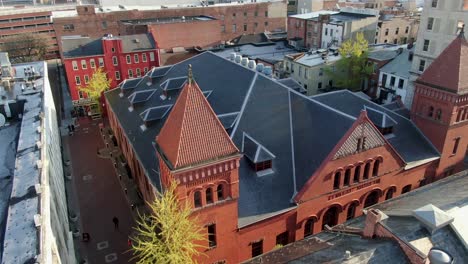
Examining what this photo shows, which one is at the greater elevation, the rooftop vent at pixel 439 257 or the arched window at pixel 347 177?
the rooftop vent at pixel 439 257

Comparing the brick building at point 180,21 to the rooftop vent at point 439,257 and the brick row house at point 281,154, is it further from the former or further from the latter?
the rooftop vent at point 439,257

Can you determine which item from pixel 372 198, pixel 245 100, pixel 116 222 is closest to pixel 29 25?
pixel 116 222

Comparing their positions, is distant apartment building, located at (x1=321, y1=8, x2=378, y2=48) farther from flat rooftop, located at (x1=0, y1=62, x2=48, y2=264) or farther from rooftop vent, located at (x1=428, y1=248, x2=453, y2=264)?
rooftop vent, located at (x1=428, y1=248, x2=453, y2=264)

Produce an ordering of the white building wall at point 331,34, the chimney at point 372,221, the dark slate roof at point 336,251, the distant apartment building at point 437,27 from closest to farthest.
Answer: the dark slate roof at point 336,251, the chimney at point 372,221, the distant apartment building at point 437,27, the white building wall at point 331,34

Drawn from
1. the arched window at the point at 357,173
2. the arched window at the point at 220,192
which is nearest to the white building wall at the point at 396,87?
the arched window at the point at 357,173

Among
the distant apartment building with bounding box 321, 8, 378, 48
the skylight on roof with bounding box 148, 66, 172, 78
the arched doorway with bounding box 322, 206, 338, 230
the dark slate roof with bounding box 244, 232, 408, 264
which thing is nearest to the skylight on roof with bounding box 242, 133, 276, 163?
the arched doorway with bounding box 322, 206, 338, 230

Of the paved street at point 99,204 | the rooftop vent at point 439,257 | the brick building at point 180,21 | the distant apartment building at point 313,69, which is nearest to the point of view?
the rooftop vent at point 439,257

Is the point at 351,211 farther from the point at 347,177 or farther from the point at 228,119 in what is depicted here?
the point at 228,119
